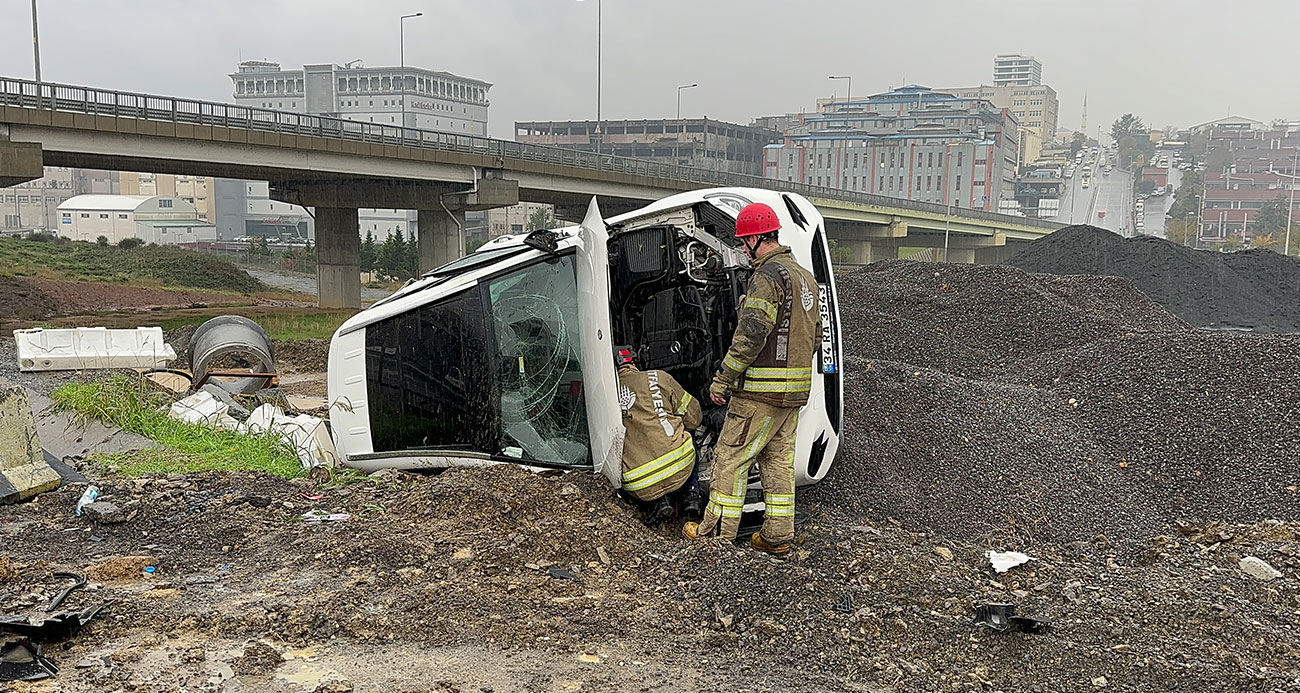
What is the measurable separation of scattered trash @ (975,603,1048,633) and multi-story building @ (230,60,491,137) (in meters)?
101

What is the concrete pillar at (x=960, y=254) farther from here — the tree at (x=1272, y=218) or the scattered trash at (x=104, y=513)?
the scattered trash at (x=104, y=513)

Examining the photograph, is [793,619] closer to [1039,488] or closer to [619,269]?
[619,269]

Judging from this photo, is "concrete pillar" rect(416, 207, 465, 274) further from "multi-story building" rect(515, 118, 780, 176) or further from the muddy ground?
"multi-story building" rect(515, 118, 780, 176)

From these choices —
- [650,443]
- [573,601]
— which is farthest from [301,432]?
[573,601]

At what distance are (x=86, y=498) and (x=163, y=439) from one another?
2.62 meters

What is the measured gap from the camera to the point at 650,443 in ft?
19.5

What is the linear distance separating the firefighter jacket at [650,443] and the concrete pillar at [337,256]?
30322mm

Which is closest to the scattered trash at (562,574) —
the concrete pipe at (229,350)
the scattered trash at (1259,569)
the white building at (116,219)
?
the scattered trash at (1259,569)

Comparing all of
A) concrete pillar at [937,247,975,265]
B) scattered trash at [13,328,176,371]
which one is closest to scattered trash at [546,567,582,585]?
scattered trash at [13,328,176,371]

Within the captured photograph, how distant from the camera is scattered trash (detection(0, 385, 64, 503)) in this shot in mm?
6000

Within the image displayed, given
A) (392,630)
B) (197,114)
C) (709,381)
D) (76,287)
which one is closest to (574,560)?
(392,630)

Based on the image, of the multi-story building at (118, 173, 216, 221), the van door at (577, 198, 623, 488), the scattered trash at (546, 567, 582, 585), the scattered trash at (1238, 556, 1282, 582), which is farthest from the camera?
the multi-story building at (118, 173, 216, 221)

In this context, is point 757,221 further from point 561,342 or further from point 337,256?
point 337,256

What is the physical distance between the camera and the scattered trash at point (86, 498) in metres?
5.66
